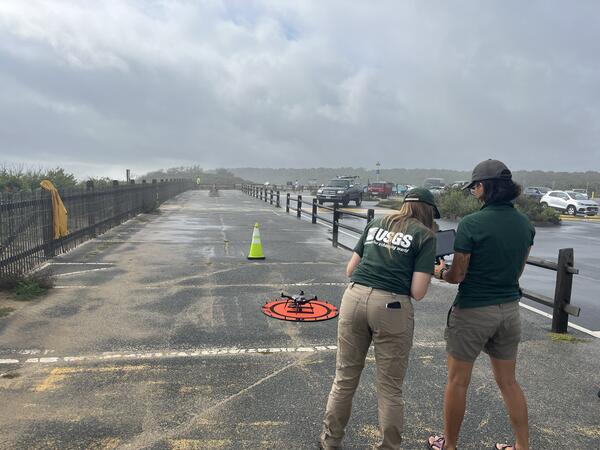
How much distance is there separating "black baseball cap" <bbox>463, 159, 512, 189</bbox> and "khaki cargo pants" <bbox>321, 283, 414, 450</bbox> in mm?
870

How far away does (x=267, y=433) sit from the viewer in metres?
3.36

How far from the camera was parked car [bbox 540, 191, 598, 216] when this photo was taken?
3036 centimetres

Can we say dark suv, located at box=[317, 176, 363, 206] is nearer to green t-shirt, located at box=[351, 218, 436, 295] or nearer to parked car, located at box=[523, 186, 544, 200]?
parked car, located at box=[523, 186, 544, 200]

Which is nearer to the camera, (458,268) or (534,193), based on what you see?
(458,268)

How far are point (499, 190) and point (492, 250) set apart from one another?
0.37 m

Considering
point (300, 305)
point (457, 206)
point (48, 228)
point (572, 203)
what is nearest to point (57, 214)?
point (48, 228)

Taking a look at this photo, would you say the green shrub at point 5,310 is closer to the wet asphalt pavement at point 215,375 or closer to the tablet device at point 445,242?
the wet asphalt pavement at point 215,375

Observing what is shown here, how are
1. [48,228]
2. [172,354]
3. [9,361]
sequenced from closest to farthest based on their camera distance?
[9,361], [172,354], [48,228]

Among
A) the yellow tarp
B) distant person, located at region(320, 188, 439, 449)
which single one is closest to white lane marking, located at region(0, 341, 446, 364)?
distant person, located at region(320, 188, 439, 449)

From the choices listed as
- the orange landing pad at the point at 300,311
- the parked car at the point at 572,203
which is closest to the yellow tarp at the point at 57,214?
the orange landing pad at the point at 300,311

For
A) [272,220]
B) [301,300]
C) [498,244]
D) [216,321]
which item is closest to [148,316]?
[216,321]

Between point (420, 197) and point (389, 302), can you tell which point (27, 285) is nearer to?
point (389, 302)

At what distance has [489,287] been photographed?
9.52ft

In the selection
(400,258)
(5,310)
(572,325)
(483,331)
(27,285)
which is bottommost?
(572,325)
